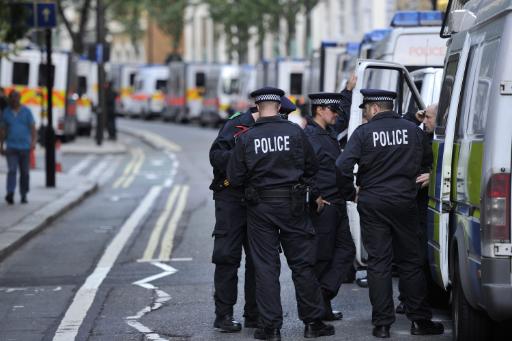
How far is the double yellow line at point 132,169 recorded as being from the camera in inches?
1110

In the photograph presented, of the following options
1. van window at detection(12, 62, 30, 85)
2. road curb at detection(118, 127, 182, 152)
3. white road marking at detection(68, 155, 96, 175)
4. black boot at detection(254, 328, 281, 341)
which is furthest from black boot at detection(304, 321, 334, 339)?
road curb at detection(118, 127, 182, 152)

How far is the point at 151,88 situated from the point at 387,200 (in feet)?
208

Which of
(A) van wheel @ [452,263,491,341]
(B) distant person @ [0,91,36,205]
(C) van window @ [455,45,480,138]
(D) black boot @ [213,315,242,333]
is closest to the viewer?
(A) van wheel @ [452,263,491,341]

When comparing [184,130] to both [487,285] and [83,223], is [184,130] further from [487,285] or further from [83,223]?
[487,285]

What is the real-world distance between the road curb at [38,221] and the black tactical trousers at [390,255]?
21.0 ft

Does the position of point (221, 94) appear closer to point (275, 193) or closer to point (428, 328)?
point (428, 328)

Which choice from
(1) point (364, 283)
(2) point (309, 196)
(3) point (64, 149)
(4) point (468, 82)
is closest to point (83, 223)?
(1) point (364, 283)

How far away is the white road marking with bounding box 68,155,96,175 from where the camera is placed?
104 feet

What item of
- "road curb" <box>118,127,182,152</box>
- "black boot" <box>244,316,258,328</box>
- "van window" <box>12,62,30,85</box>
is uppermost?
"van window" <box>12,62,30,85</box>

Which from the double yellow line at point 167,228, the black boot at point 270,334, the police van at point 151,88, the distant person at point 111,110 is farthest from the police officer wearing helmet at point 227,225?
the police van at point 151,88

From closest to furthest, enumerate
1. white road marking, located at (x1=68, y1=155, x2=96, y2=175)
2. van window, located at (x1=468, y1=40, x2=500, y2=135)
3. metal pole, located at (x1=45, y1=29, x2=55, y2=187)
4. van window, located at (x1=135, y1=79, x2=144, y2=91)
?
1. van window, located at (x1=468, y1=40, x2=500, y2=135)
2. metal pole, located at (x1=45, y1=29, x2=55, y2=187)
3. white road marking, located at (x1=68, y1=155, x2=96, y2=175)
4. van window, located at (x1=135, y1=79, x2=144, y2=91)

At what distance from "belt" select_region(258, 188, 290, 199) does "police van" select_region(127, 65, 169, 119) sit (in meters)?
60.7

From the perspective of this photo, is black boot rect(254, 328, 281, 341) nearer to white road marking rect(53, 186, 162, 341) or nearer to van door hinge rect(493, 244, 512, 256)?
white road marking rect(53, 186, 162, 341)

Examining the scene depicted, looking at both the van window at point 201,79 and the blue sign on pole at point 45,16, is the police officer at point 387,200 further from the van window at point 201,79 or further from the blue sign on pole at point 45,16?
the van window at point 201,79
